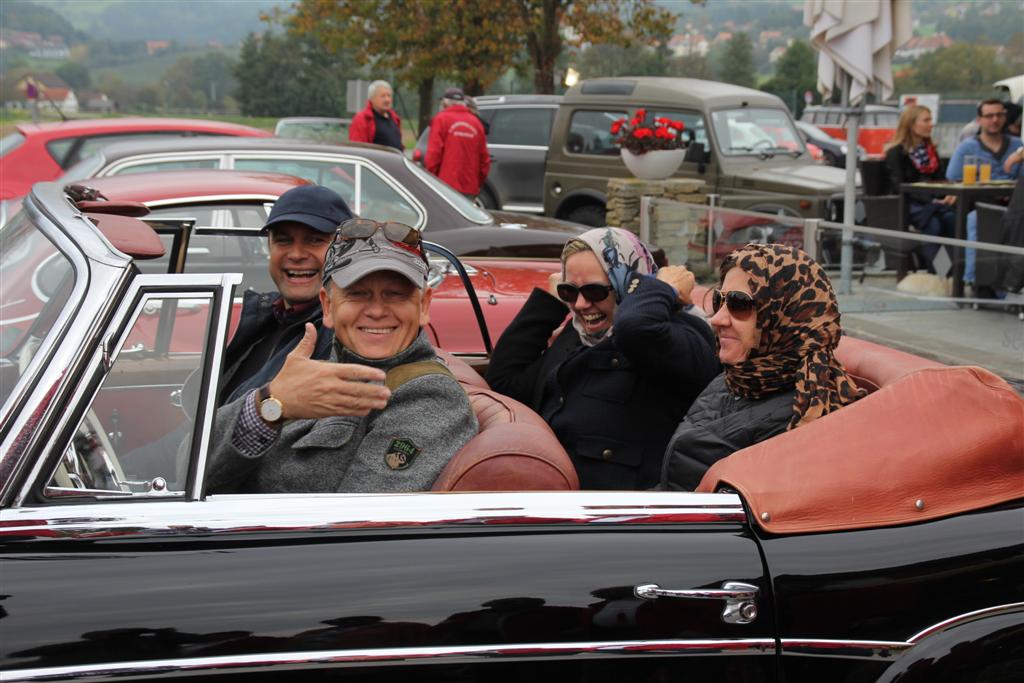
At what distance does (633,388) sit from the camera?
3.27 m

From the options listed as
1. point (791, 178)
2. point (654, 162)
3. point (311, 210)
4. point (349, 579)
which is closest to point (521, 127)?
point (654, 162)

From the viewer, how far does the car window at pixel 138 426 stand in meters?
2.10

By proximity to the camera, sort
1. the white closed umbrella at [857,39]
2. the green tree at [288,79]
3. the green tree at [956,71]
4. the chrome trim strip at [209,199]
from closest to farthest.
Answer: the chrome trim strip at [209,199]
the white closed umbrella at [857,39]
the green tree at [288,79]
the green tree at [956,71]

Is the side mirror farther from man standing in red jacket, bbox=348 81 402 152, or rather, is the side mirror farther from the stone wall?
man standing in red jacket, bbox=348 81 402 152

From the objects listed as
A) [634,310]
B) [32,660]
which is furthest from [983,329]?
[32,660]

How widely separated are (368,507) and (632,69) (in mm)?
58501

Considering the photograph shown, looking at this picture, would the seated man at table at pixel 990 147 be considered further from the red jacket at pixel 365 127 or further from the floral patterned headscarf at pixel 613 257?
the floral patterned headscarf at pixel 613 257

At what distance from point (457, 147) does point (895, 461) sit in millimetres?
9549

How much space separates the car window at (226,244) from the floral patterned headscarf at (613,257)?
147cm

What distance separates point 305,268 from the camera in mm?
3525

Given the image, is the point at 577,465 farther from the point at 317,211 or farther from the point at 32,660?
the point at 32,660

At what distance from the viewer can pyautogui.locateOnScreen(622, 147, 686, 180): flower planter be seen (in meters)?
11.8

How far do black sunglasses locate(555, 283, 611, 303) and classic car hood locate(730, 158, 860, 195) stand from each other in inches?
342

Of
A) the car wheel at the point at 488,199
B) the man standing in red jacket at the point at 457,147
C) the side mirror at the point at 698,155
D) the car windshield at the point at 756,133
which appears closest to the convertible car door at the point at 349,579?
the man standing in red jacket at the point at 457,147
